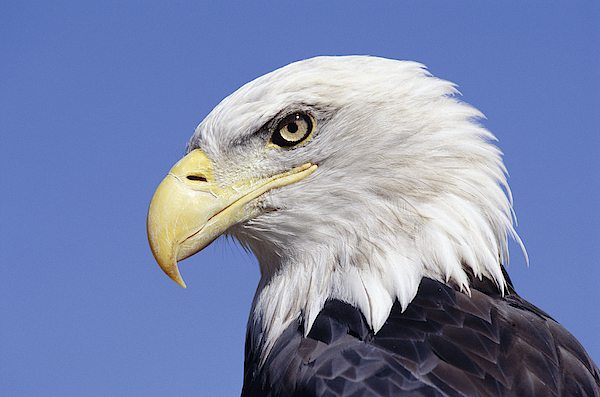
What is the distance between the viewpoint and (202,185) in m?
3.40

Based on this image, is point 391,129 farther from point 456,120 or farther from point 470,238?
point 470,238

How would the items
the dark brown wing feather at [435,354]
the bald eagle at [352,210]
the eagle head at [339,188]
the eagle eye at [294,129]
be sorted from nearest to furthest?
the dark brown wing feather at [435,354], the bald eagle at [352,210], the eagle head at [339,188], the eagle eye at [294,129]

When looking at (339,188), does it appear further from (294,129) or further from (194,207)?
(194,207)

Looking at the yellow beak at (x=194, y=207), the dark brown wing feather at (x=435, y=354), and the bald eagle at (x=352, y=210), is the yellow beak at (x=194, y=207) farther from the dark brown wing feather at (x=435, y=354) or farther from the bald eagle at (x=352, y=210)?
the dark brown wing feather at (x=435, y=354)

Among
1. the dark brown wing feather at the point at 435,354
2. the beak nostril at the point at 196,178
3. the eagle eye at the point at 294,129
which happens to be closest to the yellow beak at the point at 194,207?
the beak nostril at the point at 196,178

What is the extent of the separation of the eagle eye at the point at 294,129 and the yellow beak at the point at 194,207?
0.16 metres

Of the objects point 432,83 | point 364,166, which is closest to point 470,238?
point 364,166

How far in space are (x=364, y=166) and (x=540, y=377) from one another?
1.38m

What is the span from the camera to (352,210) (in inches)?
131

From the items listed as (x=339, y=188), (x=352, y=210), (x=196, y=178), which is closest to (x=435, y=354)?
(x=352, y=210)

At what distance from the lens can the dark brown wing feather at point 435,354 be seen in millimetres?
2564

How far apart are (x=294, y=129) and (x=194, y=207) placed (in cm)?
71

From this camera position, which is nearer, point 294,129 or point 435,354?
point 435,354

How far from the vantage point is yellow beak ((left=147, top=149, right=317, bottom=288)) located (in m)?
3.27
